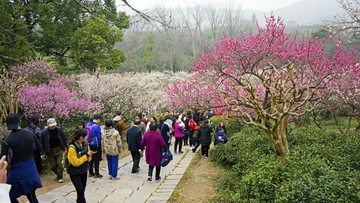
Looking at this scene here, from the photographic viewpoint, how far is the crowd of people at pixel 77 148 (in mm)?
4020

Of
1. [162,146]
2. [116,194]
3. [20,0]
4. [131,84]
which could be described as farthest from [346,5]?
[20,0]

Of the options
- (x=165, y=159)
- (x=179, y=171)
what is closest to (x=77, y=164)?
(x=165, y=159)

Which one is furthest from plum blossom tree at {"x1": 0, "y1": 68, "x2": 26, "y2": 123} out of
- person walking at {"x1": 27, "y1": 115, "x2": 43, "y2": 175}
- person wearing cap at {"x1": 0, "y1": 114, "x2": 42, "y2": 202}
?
person wearing cap at {"x1": 0, "y1": 114, "x2": 42, "y2": 202}

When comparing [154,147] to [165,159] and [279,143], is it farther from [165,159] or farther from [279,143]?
[279,143]

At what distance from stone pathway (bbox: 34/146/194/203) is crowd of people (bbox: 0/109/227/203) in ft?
0.88

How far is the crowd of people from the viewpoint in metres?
4.02

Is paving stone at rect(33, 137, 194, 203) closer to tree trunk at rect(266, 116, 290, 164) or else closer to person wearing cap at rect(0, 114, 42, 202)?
person wearing cap at rect(0, 114, 42, 202)

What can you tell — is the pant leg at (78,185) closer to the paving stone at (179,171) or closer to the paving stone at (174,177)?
the paving stone at (174,177)

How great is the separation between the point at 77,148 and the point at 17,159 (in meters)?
0.91

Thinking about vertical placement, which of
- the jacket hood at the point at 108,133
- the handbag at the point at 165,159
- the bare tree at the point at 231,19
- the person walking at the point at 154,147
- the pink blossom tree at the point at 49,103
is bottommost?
the handbag at the point at 165,159

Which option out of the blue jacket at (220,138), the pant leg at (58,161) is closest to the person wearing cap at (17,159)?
the pant leg at (58,161)

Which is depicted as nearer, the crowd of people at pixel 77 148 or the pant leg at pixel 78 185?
the crowd of people at pixel 77 148

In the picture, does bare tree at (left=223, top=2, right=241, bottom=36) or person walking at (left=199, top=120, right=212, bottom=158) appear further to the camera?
bare tree at (left=223, top=2, right=241, bottom=36)

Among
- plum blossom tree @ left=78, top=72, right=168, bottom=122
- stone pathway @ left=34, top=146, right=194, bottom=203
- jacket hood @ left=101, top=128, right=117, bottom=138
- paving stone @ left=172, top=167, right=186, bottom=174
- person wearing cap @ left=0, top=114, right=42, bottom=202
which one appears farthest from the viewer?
plum blossom tree @ left=78, top=72, right=168, bottom=122
